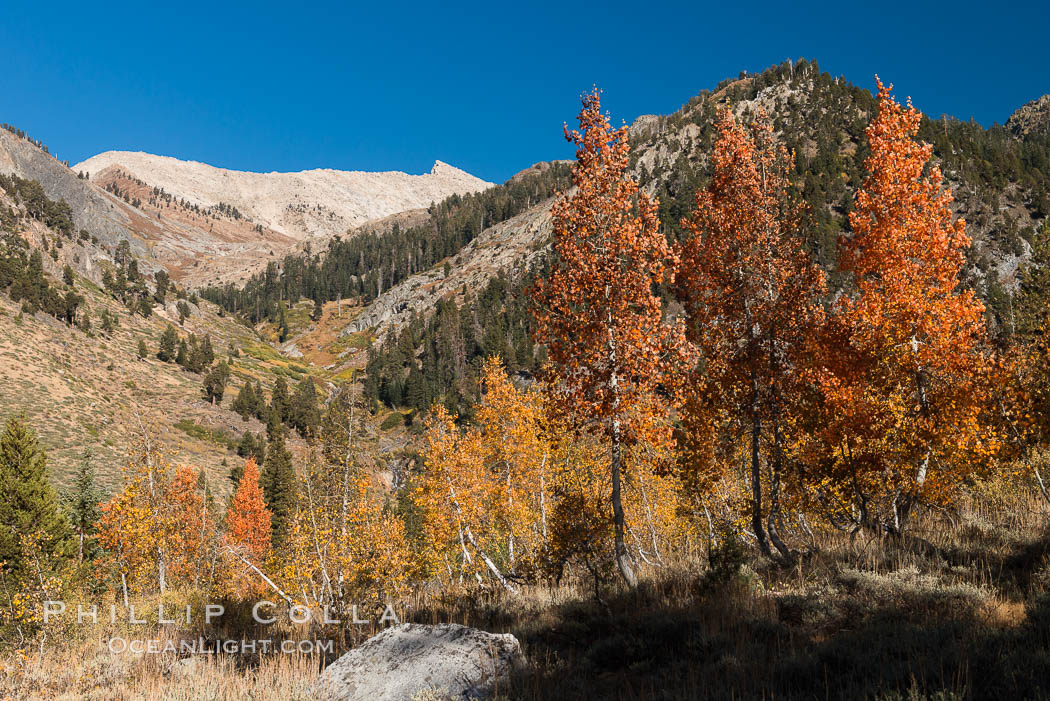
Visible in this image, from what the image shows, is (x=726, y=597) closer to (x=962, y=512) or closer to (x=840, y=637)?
(x=840, y=637)

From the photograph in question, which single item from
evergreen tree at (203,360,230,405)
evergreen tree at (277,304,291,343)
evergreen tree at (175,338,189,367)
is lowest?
evergreen tree at (203,360,230,405)

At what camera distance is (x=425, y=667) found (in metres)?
6.96

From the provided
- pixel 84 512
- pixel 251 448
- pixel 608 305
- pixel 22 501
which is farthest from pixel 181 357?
pixel 608 305

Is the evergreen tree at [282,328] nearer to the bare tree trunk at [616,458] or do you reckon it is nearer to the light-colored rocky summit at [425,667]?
the bare tree trunk at [616,458]

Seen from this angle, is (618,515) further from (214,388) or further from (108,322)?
(108,322)

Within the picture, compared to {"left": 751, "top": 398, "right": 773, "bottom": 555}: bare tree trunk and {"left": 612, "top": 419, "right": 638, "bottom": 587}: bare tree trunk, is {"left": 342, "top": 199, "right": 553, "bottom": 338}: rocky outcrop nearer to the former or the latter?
{"left": 751, "top": 398, "right": 773, "bottom": 555}: bare tree trunk

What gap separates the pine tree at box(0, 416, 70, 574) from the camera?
27516mm

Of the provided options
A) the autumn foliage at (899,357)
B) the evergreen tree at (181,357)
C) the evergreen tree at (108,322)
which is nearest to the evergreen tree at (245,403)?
the evergreen tree at (181,357)

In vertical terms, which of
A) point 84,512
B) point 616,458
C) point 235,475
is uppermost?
point 616,458

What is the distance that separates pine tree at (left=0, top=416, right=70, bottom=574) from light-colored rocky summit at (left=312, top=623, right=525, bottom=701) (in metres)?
29.7

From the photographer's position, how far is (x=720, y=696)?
5.14m

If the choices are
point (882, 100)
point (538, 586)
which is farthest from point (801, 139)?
point (538, 586)

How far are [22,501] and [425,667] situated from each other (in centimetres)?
3453

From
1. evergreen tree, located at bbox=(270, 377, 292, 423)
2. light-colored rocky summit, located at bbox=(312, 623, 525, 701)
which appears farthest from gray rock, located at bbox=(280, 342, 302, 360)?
light-colored rocky summit, located at bbox=(312, 623, 525, 701)
